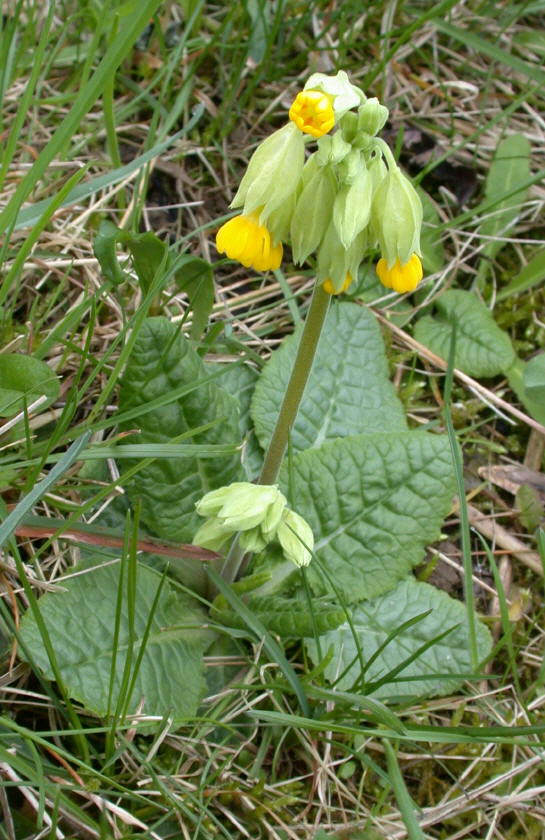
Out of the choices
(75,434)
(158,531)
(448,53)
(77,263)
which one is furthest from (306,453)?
(448,53)

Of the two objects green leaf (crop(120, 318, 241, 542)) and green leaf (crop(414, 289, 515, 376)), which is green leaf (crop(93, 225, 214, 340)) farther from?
green leaf (crop(414, 289, 515, 376))

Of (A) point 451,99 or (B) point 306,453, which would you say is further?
(A) point 451,99

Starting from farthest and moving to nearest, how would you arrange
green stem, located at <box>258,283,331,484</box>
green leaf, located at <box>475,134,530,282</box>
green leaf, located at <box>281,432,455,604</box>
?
green leaf, located at <box>475,134,530,282</box> < green leaf, located at <box>281,432,455,604</box> < green stem, located at <box>258,283,331,484</box>

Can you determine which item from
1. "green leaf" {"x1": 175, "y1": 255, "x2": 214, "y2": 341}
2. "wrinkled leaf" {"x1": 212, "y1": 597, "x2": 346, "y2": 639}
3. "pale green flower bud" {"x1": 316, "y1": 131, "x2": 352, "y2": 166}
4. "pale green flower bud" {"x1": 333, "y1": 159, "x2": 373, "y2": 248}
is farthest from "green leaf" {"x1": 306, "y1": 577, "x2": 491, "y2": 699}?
"pale green flower bud" {"x1": 316, "y1": 131, "x2": 352, "y2": 166}

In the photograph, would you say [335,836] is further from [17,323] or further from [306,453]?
[17,323]

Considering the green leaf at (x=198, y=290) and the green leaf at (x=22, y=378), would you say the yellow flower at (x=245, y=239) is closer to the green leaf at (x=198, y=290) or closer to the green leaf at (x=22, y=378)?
the green leaf at (x=22, y=378)

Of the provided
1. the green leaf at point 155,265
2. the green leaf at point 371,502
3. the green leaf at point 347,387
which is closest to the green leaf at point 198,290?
the green leaf at point 155,265
